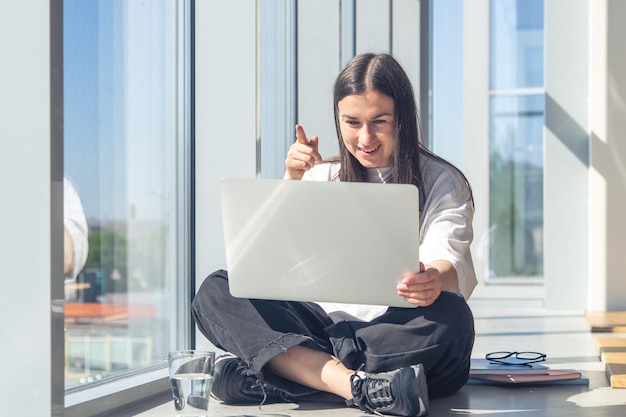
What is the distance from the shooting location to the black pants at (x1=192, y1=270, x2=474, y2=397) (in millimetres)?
1856

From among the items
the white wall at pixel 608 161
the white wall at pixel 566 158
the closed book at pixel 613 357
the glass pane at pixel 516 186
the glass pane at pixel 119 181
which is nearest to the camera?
the glass pane at pixel 119 181

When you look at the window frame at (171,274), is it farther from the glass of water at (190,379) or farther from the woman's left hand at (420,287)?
the woman's left hand at (420,287)

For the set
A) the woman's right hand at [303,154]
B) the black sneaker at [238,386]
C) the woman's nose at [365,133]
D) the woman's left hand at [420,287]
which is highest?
the woman's nose at [365,133]

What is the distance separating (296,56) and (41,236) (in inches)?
88.2

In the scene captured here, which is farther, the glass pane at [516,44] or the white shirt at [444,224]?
the glass pane at [516,44]

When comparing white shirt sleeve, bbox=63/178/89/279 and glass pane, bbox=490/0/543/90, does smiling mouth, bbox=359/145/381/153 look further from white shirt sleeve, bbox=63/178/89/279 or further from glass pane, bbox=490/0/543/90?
→ glass pane, bbox=490/0/543/90

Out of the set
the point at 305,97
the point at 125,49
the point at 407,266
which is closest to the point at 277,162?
the point at 305,97

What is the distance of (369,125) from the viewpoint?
2092mm

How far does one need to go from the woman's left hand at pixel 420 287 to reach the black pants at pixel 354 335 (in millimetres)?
114

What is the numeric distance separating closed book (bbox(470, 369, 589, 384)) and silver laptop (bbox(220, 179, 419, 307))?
1.91 feet

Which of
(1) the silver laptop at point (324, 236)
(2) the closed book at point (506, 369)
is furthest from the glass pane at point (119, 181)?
(2) the closed book at point (506, 369)

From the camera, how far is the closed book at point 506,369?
2.24m

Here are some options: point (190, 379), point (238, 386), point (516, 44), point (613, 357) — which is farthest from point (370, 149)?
point (516, 44)

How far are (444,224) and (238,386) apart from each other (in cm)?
57
